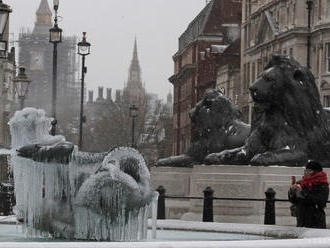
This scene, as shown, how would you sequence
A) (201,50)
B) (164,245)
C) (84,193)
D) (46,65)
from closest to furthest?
(164,245) < (84,193) < (201,50) < (46,65)

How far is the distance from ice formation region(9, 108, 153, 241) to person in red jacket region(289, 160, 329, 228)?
9.38ft

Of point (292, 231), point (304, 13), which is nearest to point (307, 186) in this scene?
point (292, 231)

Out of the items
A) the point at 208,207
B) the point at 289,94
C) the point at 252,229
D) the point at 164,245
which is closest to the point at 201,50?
the point at 289,94

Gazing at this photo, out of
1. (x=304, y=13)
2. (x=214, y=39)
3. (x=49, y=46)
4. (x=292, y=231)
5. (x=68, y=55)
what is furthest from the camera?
(x=49, y=46)

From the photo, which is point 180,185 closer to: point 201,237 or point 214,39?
point 201,237

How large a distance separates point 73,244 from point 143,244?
1.58ft

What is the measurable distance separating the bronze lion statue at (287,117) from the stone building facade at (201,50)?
78222 mm

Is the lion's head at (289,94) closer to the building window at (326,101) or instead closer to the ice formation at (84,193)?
the ice formation at (84,193)

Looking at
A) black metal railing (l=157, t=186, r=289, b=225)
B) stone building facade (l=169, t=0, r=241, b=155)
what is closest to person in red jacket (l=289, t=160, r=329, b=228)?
black metal railing (l=157, t=186, r=289, b=225)

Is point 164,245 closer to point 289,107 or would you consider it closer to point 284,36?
point 289,107

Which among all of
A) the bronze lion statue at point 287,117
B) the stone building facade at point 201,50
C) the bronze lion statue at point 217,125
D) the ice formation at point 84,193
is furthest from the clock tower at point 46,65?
the ice formation at point 84,193

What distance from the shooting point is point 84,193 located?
12.6m

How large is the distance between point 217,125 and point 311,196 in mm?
13114

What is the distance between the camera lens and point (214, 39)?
115875mm
